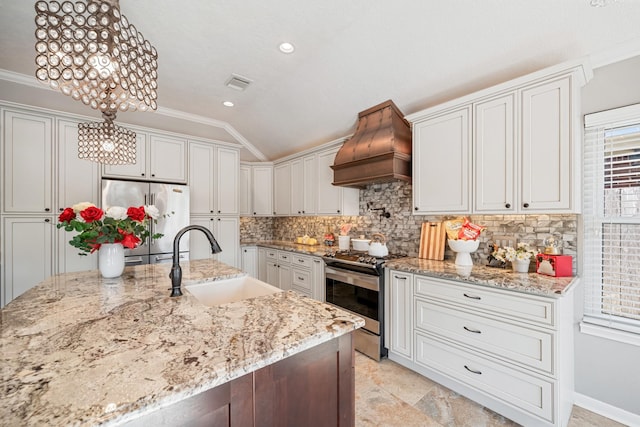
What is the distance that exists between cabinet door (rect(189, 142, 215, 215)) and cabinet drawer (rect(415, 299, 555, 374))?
333 centimetres

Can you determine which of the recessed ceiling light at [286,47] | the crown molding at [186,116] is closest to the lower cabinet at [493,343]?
the recessed ceiling light at [286,47]

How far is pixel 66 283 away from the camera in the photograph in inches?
66.4

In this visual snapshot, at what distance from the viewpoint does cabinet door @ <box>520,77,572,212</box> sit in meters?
1.88

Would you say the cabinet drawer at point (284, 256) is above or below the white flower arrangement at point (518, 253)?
below

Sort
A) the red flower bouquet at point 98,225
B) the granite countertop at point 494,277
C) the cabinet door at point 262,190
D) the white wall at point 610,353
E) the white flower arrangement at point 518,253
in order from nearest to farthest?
1. the red flower bouquet at point 98,225
2. the granite countertop at point 494,277
3. the white wall at point 610,353
4. the white flower arrangement at point 518,253
5. the cabinet door at point 262,190

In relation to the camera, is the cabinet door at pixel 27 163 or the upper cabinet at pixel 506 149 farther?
the cabinet door at pixel 27 163

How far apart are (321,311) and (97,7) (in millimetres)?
1681

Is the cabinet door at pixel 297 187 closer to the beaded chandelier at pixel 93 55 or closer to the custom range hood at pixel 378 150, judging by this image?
the custom range hood at pixel 378 150

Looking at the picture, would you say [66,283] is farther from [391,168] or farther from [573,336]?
[573,336]

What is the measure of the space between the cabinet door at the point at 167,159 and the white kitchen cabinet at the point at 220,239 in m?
0.69

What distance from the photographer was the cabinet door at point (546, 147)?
1876 millimetres

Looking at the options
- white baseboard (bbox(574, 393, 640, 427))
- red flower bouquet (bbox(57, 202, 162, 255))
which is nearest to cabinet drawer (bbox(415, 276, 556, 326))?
white baseboard (bbox(574, 393, 640, 427))

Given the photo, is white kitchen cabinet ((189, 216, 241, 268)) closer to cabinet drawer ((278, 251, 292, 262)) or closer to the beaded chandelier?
cabinet drawer ((278, 251, 292, 262))

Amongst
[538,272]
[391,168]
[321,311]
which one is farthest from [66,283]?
[538,272]
